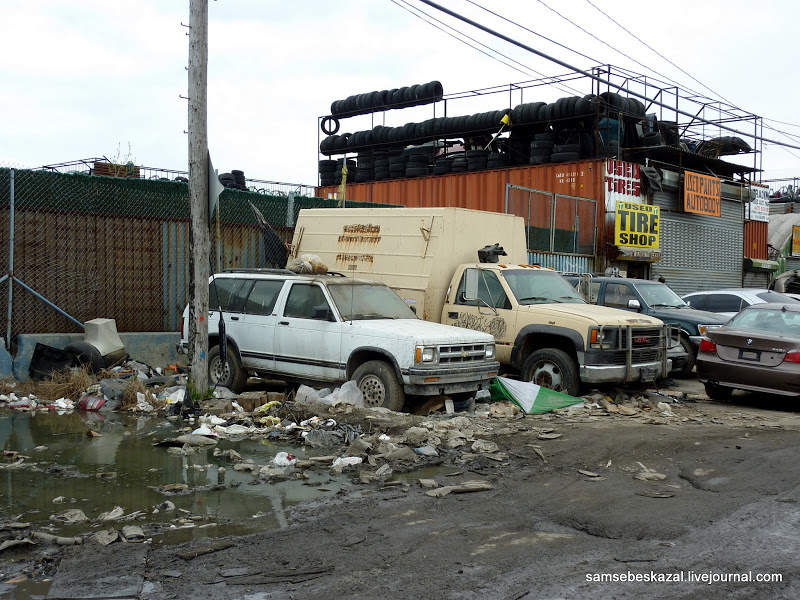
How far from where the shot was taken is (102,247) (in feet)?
41.5

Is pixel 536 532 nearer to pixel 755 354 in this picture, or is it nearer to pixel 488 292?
pixel 488 292

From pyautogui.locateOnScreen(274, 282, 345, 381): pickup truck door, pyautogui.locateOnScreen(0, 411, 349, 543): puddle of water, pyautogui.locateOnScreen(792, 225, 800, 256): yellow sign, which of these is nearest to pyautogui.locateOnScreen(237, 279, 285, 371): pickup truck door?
pyautogui.locateOnScreen(274, 282, 345, 381): pickup truck door

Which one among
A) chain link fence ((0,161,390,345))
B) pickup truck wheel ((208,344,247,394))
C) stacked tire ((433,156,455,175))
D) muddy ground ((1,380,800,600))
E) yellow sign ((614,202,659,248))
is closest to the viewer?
muddy ground ((1,380,800,600))

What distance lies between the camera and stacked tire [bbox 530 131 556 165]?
24156 mm

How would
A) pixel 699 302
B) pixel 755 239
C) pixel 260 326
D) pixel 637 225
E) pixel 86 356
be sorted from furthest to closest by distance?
pixel 755 239, pixel 637 225, pixel 699 302, pixel 86 356, pixel 260 326

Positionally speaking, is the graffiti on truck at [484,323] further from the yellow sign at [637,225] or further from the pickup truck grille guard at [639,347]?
the yellow sign at [637,225]

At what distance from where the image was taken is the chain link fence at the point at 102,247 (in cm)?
1166

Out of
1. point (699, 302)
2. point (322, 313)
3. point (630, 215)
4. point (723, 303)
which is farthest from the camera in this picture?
point (630, 215)

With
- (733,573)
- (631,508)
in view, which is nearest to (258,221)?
(631,508)

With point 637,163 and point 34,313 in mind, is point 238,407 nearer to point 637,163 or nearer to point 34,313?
point 34,313

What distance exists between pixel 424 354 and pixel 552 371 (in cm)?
245

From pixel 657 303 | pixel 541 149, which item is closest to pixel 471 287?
pixel 657 303

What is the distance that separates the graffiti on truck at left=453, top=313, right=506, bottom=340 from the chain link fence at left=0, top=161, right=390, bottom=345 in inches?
150

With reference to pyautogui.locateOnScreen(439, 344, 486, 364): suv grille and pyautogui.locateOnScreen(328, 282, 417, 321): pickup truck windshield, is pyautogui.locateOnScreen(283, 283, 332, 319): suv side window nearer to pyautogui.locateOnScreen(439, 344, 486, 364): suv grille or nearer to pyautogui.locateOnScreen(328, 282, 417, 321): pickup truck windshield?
pyautogui.locateOnScreen(328, 282, 417, 321): pickup truck windshield
